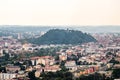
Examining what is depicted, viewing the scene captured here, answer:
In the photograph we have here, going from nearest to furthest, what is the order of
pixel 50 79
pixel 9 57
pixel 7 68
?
pixel 50 79, pixel 7 68, pixel 9 57

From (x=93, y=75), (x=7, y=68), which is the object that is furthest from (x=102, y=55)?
(x=93, y=75)

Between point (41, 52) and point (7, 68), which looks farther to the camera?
point (41, 52)

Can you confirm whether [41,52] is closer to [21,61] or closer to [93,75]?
[21,61]

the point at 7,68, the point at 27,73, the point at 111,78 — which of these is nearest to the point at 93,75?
the point at 111,78

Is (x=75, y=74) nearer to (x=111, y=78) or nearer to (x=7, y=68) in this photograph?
(x=111, y=78)

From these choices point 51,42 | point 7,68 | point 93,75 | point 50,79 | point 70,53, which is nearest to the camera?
point 50,79

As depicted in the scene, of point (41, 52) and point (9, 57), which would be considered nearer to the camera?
point (9, 57)
